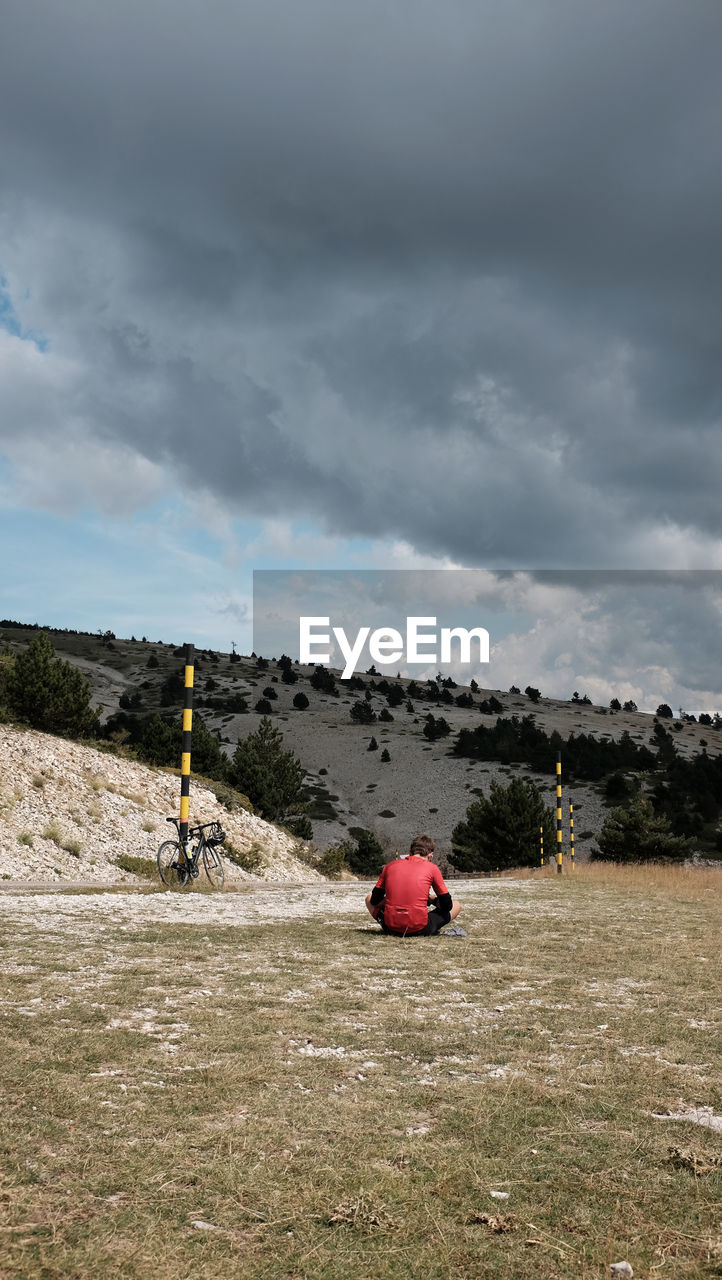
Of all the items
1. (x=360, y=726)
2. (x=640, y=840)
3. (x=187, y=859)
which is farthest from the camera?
(x=360, y=726)

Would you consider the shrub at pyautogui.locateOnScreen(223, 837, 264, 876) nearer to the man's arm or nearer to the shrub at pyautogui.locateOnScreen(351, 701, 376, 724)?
the man's arm

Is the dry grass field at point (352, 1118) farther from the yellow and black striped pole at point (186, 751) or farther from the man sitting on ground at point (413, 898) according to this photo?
the yellow and black striped pole at point (186, 751)

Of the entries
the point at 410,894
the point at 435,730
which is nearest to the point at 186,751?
the point at 410,894

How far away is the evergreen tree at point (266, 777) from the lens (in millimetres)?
46000

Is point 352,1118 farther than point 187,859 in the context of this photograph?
No

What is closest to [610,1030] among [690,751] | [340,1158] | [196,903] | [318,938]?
[340,1158]

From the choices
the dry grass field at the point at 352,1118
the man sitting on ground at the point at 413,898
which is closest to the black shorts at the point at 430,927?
the man sitting on ground at the point at 413,898

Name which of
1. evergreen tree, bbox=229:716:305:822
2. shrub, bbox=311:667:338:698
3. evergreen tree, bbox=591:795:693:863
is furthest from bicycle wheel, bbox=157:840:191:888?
shrub, bbox=311:667:338:698

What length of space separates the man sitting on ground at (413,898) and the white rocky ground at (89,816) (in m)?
13.4

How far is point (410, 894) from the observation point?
383 inches

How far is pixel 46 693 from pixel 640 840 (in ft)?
97.4

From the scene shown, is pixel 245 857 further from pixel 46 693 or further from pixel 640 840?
pixel 640 840

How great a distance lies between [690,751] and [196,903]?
99.5m

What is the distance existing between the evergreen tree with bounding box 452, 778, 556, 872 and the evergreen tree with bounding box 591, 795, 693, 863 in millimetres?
3841
